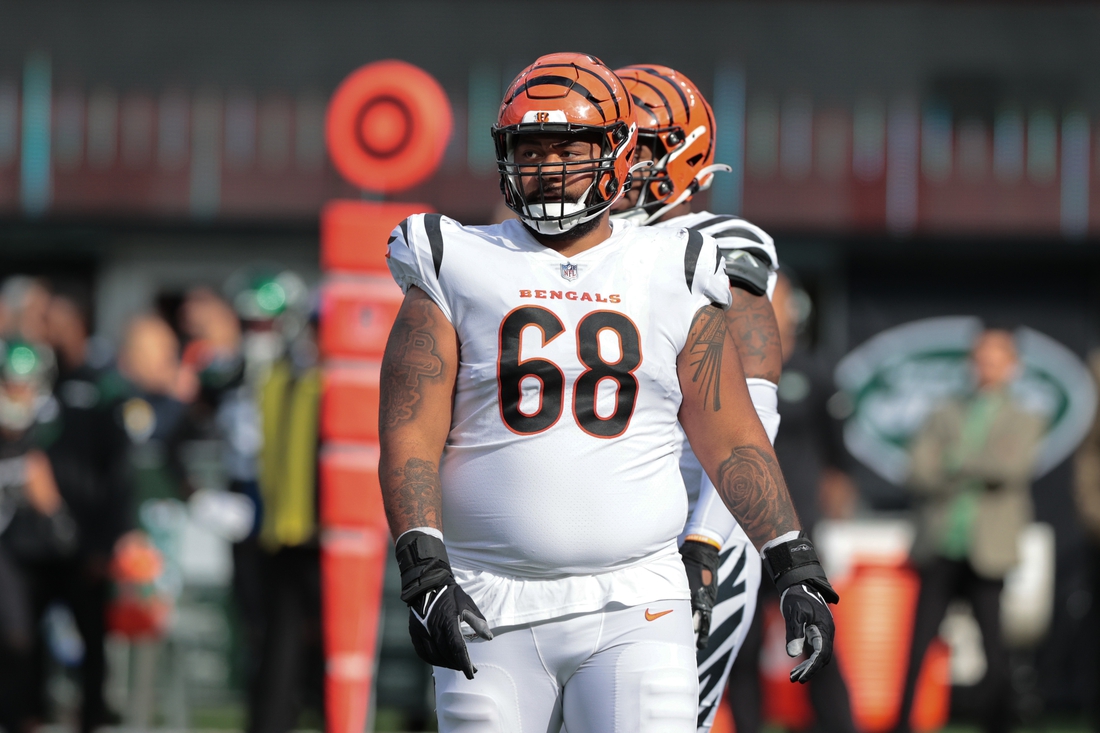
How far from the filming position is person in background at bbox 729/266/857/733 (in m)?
6.63

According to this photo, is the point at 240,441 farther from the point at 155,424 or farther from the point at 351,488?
the point at 351,488

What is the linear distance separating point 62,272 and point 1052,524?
711cm

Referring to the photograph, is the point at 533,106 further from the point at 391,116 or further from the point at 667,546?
the point at 391,116

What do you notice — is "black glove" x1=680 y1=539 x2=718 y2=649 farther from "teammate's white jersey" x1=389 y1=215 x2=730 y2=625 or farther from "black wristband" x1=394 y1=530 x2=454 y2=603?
"black wristband" x1=394 y1=530 x2=454 y2=603

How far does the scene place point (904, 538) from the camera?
9.16 m

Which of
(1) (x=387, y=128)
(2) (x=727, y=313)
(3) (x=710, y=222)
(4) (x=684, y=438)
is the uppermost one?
(1) (x=387, y=128)

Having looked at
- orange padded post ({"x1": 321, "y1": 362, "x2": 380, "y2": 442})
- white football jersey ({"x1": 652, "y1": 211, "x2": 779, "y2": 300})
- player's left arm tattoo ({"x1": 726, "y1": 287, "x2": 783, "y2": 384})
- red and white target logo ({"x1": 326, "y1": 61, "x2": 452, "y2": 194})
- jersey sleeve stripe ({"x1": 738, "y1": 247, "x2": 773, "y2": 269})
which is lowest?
orange padded post ({"x1": 321, "y1": 362, "x2": 380, "y2": 442})

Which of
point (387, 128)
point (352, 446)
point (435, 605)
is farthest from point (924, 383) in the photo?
point (435, 605)

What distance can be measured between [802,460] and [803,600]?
4.04 meters

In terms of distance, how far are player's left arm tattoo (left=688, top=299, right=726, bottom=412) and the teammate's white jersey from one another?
0.04m

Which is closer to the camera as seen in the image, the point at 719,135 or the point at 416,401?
the point at 416,401

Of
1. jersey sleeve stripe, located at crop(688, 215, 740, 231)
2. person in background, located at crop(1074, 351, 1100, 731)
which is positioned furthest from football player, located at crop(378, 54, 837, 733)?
person in background, located at crop(1074, 351, 1100, 731)

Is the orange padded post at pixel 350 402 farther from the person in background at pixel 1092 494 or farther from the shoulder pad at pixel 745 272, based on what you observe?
the person in background at pixel 1092 494

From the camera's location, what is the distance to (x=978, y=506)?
7.20 meters
